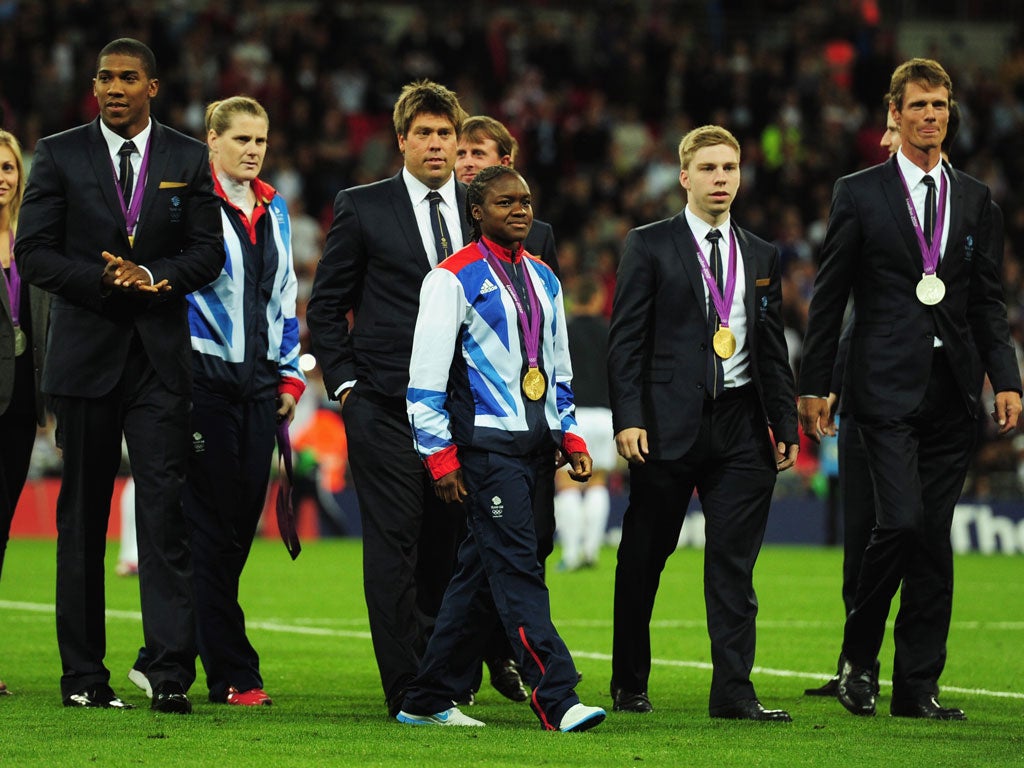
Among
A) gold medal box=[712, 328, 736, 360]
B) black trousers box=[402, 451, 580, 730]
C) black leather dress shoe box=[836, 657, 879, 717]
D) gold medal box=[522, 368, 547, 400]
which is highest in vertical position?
gold medal box=[712, 328, 736, 360]

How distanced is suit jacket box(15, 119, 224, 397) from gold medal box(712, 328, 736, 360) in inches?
81.9

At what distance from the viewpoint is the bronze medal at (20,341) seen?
8.34m

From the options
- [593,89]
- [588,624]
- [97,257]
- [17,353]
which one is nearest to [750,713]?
[97,257]

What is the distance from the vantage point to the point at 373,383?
7680mm

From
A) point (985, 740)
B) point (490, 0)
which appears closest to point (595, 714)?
point (985, 740)

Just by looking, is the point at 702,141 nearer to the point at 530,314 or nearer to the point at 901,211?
the point at 901,211

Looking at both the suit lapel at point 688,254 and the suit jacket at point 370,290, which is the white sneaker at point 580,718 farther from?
the suit lapel at point 688,254

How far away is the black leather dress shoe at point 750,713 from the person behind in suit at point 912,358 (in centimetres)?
54

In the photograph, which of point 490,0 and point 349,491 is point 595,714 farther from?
point 490,0

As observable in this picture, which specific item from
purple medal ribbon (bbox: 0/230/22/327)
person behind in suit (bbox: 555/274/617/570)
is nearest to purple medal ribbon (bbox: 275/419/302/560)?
purple medal ribbon (bbox: 0/230/22/327)

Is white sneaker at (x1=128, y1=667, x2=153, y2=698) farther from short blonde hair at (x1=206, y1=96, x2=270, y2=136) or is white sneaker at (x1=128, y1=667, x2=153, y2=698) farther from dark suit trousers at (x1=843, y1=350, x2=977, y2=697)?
dark suit trousers at (x1=843, y1=350, x2=977, y2=697)

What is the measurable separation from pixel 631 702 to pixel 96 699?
85.8 inches

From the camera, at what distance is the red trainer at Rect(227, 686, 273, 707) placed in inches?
308

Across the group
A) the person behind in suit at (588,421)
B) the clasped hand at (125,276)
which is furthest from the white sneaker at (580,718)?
the person behind in suit at (588,421)
